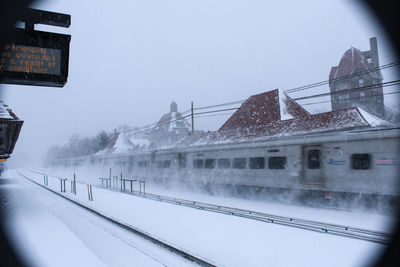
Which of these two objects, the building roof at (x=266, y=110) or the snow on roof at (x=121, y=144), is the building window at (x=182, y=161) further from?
the snow on roof at (x=121, y=144)

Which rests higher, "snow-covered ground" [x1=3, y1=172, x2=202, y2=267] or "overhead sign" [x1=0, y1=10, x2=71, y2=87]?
"overhead sign" [x1=0, y1=10, x2=71, y2=87]

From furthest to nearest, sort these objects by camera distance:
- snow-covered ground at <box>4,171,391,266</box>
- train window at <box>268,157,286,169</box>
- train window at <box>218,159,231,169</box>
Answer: train window at <box>218,159,231,169</box> < train window at <box>268,157,286,169</box> < snow-covered ground at <box>4,171,391,266</box>

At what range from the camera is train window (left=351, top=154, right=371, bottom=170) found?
34.1 ft

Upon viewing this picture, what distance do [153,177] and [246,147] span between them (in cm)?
1168

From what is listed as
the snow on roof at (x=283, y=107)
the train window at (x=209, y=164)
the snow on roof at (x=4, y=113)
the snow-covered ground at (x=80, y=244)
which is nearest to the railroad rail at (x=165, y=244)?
the snow-covered ground at (x=80, y=244)

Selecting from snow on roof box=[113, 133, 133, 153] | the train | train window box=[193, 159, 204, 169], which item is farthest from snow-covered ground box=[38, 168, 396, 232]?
snow on roof box=[113, 133, 133, 153]

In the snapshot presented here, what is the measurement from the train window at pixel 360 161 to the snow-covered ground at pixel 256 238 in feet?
5.66

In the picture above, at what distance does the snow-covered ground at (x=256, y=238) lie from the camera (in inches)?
242

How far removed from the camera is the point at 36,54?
5277 millimetres

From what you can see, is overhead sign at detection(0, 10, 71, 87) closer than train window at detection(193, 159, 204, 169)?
Yes

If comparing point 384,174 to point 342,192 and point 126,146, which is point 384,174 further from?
point 126,146

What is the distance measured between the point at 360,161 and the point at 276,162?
3960 millimetres

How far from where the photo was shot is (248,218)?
10.4 m

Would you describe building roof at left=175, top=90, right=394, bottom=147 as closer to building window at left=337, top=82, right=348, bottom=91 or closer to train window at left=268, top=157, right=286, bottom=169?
train window at left=268, top=157, right=286, bottom=169
